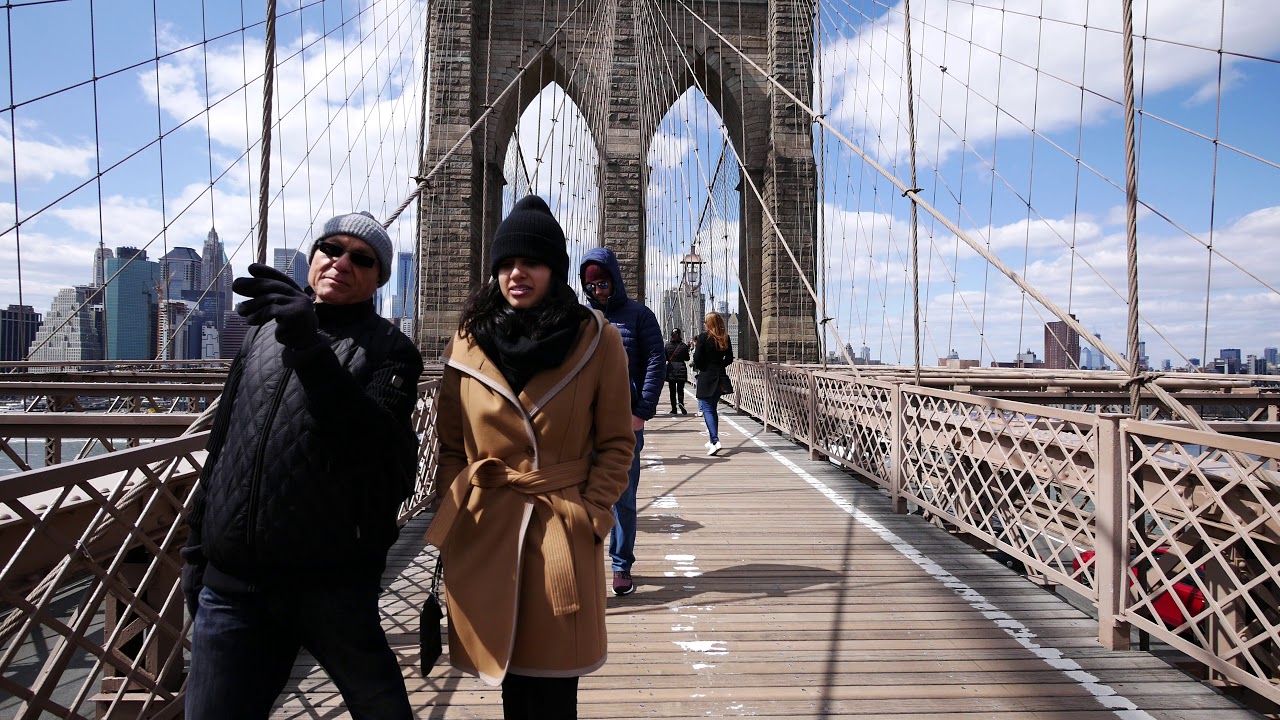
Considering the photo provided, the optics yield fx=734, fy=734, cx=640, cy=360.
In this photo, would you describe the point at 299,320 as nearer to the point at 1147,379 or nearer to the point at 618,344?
the point at 618,344

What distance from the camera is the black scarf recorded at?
144cm

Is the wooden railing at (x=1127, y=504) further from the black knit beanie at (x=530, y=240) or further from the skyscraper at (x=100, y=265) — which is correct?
the skyscraper at (x=100, y=265)

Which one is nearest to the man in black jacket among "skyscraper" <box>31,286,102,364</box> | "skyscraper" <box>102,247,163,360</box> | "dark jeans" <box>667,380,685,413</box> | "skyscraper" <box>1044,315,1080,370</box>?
"skyscraper" <box>31,286,102,364</box>

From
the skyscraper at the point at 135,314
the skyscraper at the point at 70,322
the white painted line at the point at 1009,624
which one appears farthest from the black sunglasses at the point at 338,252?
the skyscraper at the point at 135,314

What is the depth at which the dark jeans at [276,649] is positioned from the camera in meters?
1.25

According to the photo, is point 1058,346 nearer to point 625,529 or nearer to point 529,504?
point 625,529

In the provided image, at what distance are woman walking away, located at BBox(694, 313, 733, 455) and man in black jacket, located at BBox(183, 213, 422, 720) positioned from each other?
5978 mm

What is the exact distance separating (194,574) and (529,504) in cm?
61

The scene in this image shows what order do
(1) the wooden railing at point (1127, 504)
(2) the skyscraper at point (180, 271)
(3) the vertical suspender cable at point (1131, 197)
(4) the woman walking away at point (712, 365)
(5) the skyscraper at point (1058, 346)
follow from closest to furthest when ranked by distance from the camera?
1. (1) the wooden railing at point (1127, 504)
2. (3) the vertical suspender cable at point (1131, 197)
3. (2) the skyscraper at point (180, 271)
4. (4) the woman walking away at point (712, 365)
5. (5) the skyscraper at point (1058, 346)

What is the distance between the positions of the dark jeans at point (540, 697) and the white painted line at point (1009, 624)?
176cm

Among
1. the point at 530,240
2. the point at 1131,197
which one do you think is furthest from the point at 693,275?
the point at 530,240

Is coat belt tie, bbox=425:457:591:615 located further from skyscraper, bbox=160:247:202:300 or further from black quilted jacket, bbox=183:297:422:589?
skyscraper, bbox=160:247:202:300

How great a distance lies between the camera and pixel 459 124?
53.3ft

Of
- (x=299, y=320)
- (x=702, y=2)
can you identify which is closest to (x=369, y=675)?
(x=299, y=320)
